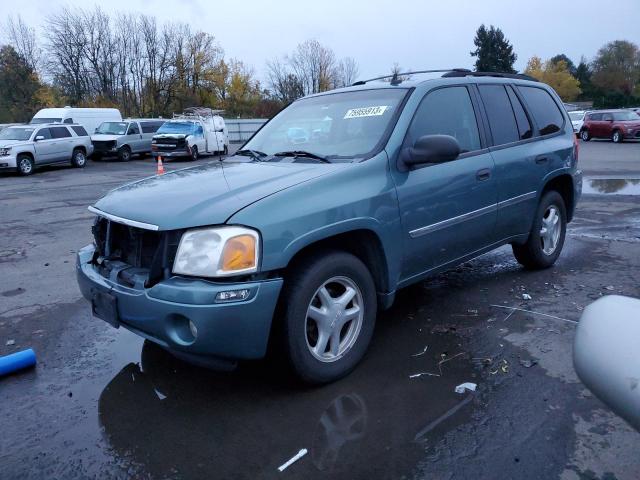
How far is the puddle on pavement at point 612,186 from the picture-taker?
11523mm

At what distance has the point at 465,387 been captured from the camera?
327cm

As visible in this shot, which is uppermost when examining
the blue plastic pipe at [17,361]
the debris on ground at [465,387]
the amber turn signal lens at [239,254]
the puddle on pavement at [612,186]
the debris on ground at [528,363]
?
the amber turn signal lens at [239,254]

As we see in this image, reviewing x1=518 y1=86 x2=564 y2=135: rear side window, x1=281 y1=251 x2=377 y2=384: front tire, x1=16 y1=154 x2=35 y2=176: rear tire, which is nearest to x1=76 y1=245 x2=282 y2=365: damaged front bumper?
x1=281 y1=251 x2=377 y2=384: front tire

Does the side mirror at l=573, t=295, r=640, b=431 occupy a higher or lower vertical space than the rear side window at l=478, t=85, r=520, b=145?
lower

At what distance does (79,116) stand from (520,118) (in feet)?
88.4

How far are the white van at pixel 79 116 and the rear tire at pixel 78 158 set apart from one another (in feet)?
13.8

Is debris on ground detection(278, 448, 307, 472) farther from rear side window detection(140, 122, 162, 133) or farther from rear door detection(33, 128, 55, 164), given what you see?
rear side window detection(140, 122, 162, 133)

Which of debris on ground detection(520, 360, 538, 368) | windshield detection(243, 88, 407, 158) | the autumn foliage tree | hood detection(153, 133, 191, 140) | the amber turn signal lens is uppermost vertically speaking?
the autumn foliage tree

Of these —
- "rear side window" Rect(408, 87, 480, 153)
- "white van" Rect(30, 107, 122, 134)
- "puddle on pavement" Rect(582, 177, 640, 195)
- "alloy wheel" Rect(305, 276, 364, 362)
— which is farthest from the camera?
"white van" Rect(30, 107, 122, 134)

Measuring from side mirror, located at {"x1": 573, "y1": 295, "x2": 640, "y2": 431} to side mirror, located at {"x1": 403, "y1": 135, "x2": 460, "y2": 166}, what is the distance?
6.77 feet

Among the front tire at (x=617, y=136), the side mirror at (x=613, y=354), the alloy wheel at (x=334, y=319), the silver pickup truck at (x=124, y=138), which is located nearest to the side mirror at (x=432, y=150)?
the alloy wheel at (x=334, y=319)

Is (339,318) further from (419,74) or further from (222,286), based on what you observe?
(419,74)

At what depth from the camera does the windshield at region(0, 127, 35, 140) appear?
20297 millimetres

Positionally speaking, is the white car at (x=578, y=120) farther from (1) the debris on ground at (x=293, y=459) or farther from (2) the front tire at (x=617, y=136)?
(1) the debris on ground at (x=293, y=459)
